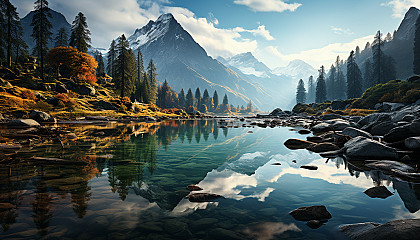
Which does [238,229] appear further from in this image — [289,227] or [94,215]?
[94,215]

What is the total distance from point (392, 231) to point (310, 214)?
56.6 inches

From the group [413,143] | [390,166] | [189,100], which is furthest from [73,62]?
[189,100]

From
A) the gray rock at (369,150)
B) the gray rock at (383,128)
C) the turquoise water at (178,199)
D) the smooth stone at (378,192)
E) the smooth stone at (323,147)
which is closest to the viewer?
the turquoise water at (178,199)

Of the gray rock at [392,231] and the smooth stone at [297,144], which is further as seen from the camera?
the smooth stone at [297,144]

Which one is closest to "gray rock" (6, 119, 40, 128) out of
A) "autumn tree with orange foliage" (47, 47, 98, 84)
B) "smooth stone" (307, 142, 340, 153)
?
"smooth stone" (307, 142, 340, 153)

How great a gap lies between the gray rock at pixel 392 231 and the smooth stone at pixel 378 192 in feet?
7.65

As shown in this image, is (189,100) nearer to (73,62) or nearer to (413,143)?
(73,62)

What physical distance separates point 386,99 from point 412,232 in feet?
138

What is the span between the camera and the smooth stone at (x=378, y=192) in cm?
504

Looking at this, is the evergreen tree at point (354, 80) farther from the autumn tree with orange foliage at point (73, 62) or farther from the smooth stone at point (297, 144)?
the autumn tree with orange foliage at point (73, 62)

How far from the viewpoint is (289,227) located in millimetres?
3654

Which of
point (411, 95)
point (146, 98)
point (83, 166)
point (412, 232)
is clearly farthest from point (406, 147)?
point (146, 98)

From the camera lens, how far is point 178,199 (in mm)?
4980

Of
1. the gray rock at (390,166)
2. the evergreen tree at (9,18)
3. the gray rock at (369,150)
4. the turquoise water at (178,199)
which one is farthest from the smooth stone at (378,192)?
the evergreen tree at (9,18)
